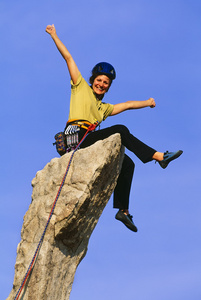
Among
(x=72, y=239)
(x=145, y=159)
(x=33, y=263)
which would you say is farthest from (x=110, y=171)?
(x=33, y=263)

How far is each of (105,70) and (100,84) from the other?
0.27m

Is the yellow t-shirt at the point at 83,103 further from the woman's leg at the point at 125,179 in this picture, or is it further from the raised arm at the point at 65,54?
Answer: the woman's leg at the point at 125,179

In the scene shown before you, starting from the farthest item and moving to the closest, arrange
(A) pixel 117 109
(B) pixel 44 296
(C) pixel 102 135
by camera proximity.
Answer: (A) pixel 117 109, (C) pixel 102 135, (B) pixel 44 296

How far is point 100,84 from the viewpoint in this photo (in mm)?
10312

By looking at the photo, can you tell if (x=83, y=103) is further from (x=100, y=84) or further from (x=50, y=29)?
(x=50, y=29)

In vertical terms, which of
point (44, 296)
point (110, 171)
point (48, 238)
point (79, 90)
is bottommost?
point (44, 296)

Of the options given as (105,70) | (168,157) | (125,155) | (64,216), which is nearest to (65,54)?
(105,70)

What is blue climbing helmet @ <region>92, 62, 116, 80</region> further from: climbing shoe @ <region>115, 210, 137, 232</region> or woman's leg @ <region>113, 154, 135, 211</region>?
climbing shoe @ <region>115, 210, 137, 232</region>

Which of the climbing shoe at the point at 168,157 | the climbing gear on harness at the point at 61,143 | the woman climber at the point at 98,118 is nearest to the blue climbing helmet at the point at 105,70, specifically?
the woman climber at the point at 98,118

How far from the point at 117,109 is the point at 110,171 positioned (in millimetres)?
1930

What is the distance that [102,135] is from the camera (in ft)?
31.9

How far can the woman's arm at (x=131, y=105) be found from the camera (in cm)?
1089

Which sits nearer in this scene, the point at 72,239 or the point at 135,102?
the point at 72,239

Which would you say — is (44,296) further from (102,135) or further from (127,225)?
(102,135)
